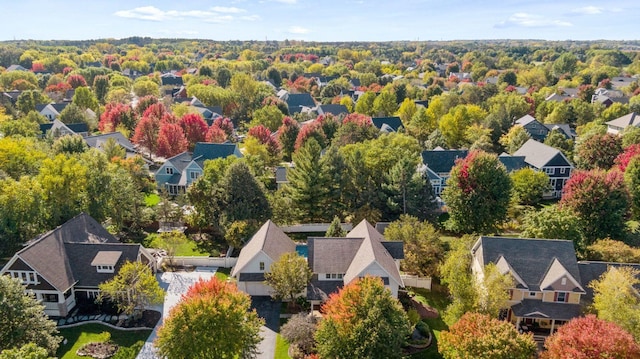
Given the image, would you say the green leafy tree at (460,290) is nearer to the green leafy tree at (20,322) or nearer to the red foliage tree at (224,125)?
the green leafy tree at (20,322)

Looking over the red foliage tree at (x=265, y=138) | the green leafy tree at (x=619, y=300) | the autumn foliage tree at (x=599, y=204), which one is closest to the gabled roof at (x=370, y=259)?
the green leafy tree at (x=619, y=300)

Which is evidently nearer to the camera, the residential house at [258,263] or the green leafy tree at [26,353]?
the green leafy tree at [26,353]

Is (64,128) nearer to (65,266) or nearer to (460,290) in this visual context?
(65,266)

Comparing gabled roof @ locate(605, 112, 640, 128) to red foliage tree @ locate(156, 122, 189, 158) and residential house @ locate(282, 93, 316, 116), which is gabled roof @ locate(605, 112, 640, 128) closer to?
residential house @ locate(282, 93, 316, 116)

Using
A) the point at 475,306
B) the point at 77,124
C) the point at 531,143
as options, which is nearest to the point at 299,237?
the point at 475,306

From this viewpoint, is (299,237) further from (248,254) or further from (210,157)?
(210,157)
